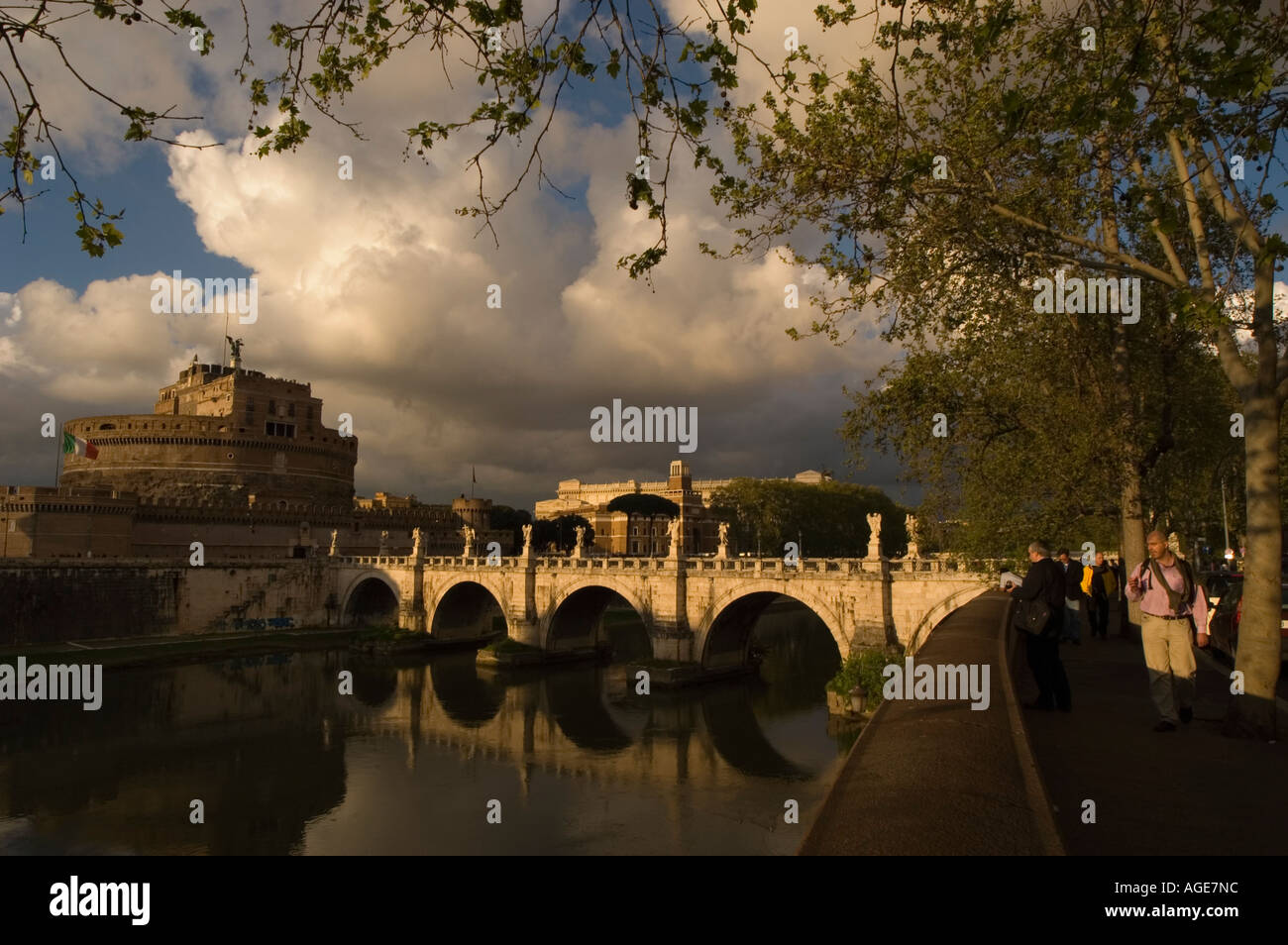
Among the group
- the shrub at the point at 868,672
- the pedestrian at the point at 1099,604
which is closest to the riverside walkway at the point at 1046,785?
the pedestrian at the point at 1099,604

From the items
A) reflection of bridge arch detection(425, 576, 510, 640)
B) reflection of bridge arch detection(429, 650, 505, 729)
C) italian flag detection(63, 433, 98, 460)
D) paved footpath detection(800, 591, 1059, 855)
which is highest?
italian flag detection(63, 433, 98, 460)

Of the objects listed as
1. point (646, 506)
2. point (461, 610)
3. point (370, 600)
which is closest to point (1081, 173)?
point (461, 610)

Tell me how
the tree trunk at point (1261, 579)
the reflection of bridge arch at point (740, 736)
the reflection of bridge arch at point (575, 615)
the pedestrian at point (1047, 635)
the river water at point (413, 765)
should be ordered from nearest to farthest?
the tree trunk at point (1261, 579) → the pedestrian at point (1047, 635) → the river water at point (413, 765) → the reflection of bridge arch at point (740, 736) → the reflection of bridge arch at point (575, 615)

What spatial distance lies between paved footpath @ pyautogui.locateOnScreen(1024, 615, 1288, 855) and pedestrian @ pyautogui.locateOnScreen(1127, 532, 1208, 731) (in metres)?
0.23

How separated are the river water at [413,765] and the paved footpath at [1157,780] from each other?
16.6 ft

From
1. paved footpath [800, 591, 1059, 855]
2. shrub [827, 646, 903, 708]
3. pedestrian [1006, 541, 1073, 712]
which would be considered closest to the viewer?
paved footpath [800, 591, 1059, 855]

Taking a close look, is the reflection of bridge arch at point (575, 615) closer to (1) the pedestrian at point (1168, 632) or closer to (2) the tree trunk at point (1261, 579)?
(1) the pedestrian at point (1168, 632)

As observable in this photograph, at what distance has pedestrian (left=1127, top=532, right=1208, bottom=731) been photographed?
23.2 ft

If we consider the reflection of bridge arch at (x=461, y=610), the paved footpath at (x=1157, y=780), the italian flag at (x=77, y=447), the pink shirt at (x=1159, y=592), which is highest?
the italian flag at (x=77, y=447)

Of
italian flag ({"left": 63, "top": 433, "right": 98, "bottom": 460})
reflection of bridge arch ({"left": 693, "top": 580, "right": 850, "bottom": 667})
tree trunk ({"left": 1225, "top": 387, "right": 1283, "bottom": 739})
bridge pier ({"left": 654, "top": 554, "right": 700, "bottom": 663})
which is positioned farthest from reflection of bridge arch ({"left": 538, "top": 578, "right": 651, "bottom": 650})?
tree trunk ({"left": 1225, "top": 387, "right": 1283, "bottom": 739})

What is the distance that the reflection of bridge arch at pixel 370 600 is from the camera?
50625 mm

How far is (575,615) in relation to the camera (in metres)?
42.4

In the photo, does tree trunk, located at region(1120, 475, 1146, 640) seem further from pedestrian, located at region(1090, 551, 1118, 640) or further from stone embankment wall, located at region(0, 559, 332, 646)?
stone embankment wall, located at region(0, 559, 332, 646)
